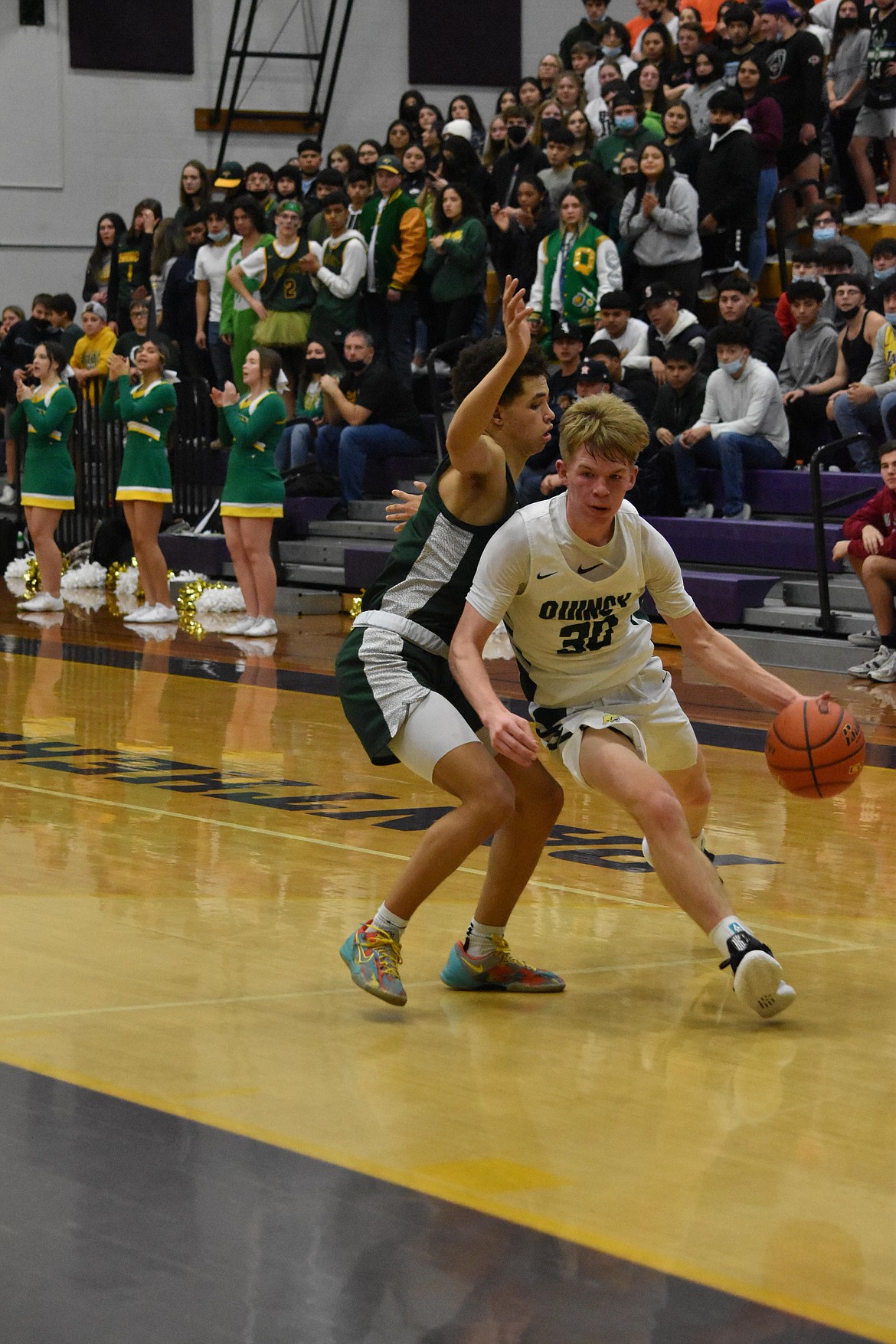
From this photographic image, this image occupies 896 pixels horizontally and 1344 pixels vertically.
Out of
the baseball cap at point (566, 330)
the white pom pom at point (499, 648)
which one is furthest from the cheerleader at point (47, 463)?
the white pom pom at point (499, 648)

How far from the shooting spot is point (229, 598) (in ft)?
46.4

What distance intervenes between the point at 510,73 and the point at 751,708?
1470 centimetres

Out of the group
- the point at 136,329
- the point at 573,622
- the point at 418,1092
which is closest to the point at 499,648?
the point at 136,329

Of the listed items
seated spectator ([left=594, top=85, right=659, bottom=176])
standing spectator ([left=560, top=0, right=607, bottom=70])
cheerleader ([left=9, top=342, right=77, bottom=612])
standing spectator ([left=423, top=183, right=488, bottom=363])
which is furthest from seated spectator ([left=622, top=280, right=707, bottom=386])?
standing spectator ([left=560, top=0, right=607, bottom=70])

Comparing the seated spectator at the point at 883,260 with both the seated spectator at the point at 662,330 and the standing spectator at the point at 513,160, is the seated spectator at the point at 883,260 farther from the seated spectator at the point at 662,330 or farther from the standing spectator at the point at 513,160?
the standing spectator at the point at 513,160

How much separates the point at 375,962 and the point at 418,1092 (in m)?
0.65

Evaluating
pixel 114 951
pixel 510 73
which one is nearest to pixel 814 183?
pixel 510 73

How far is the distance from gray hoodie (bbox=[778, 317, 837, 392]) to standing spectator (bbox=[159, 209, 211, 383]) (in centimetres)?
628

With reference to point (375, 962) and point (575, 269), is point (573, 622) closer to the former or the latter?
point (375, 962)

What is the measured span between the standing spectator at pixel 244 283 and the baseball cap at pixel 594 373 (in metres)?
4.31

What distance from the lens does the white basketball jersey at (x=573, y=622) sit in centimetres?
464

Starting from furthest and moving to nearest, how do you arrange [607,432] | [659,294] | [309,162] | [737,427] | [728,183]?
1. [309,162]
2. [728,183]
3. [659,294]
4. [737,427]
5. [607,432]

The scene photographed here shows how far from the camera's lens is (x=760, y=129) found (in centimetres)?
1472

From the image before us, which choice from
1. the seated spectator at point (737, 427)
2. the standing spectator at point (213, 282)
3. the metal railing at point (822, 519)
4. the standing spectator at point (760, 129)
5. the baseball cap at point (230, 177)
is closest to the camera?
the metal railing at point (822, 519)
